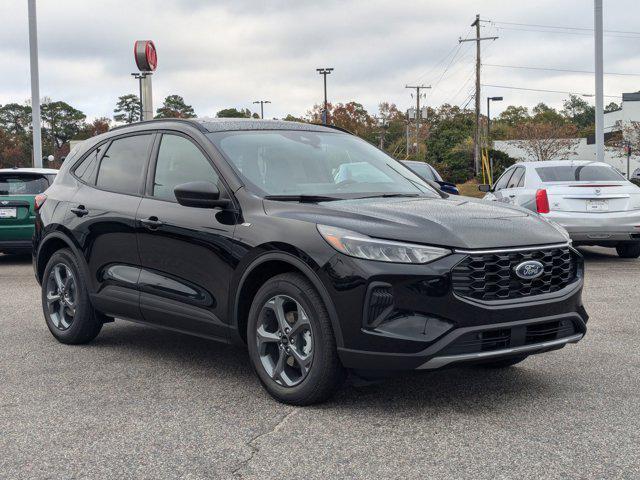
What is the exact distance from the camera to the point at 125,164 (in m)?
6.09

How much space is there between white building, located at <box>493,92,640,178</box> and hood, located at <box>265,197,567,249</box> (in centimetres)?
5813

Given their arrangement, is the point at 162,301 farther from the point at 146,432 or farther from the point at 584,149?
the point at 584,149

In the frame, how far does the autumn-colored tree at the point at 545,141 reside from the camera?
209 ft

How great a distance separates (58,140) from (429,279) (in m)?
139

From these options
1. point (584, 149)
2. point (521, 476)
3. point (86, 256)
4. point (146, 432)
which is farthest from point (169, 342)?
point (584, 149)

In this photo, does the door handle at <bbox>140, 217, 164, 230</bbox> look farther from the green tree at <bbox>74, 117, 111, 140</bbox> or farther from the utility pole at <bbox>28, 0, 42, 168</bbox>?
the green tree at <bbox>74, 117, 111, 140</bbox>

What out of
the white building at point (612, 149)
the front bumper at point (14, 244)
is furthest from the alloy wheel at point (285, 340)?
the white building at point (612, 149)

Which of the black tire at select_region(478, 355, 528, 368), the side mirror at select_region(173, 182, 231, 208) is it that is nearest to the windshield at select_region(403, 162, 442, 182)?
the black tire at select_region(478, 355, 528, 368)

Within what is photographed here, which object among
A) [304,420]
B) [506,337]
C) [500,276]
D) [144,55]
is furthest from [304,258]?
[144,55]

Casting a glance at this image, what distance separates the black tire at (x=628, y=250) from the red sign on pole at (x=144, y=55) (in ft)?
34.7

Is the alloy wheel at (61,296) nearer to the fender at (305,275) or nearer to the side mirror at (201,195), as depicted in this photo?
the side mirror at (201,195)

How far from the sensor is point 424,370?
163 inches

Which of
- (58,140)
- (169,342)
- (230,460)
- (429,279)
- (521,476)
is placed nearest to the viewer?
(521,476)

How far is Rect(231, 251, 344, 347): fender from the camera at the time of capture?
166 inches
